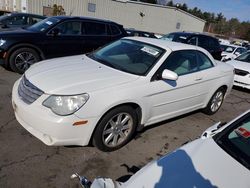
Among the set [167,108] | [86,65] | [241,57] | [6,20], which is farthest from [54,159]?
[6,20]

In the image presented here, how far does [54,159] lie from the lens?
3.42m

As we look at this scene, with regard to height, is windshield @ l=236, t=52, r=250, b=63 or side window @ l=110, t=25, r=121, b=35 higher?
side window @ l=110, t=25, r=121, b=35

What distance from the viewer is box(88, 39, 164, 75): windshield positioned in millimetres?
4033

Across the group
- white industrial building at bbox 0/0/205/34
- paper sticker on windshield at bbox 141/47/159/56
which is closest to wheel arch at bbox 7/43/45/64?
paper sticker on windshield at bbox 141/47/159/56

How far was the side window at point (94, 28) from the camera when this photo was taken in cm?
795

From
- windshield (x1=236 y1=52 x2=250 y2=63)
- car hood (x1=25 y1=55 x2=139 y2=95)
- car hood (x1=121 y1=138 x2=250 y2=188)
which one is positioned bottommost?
car hood (x1=121 y1=138 x2=250 y2=188)

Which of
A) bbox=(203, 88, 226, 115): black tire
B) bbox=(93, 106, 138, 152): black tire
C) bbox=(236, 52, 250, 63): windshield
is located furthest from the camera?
bbox=(236, 52, 250, 63): windshield

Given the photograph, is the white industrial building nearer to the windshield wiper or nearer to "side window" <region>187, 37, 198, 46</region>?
"side window" <region>187, 37, 198, 46</region>

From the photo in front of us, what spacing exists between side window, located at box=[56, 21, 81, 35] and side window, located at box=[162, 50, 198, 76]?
410cm

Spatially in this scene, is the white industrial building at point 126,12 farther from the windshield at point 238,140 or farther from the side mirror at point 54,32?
the windshield at point 238,140

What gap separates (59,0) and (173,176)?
2925 cm

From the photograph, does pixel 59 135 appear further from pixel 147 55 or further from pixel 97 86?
pixel 147 55

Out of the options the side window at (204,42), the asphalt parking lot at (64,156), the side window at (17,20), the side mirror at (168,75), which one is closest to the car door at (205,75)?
the asphalt parking lot at (64,156)

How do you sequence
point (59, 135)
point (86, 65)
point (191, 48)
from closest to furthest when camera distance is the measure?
point (59, 135) → point (86, 65) → point (191, 48)
